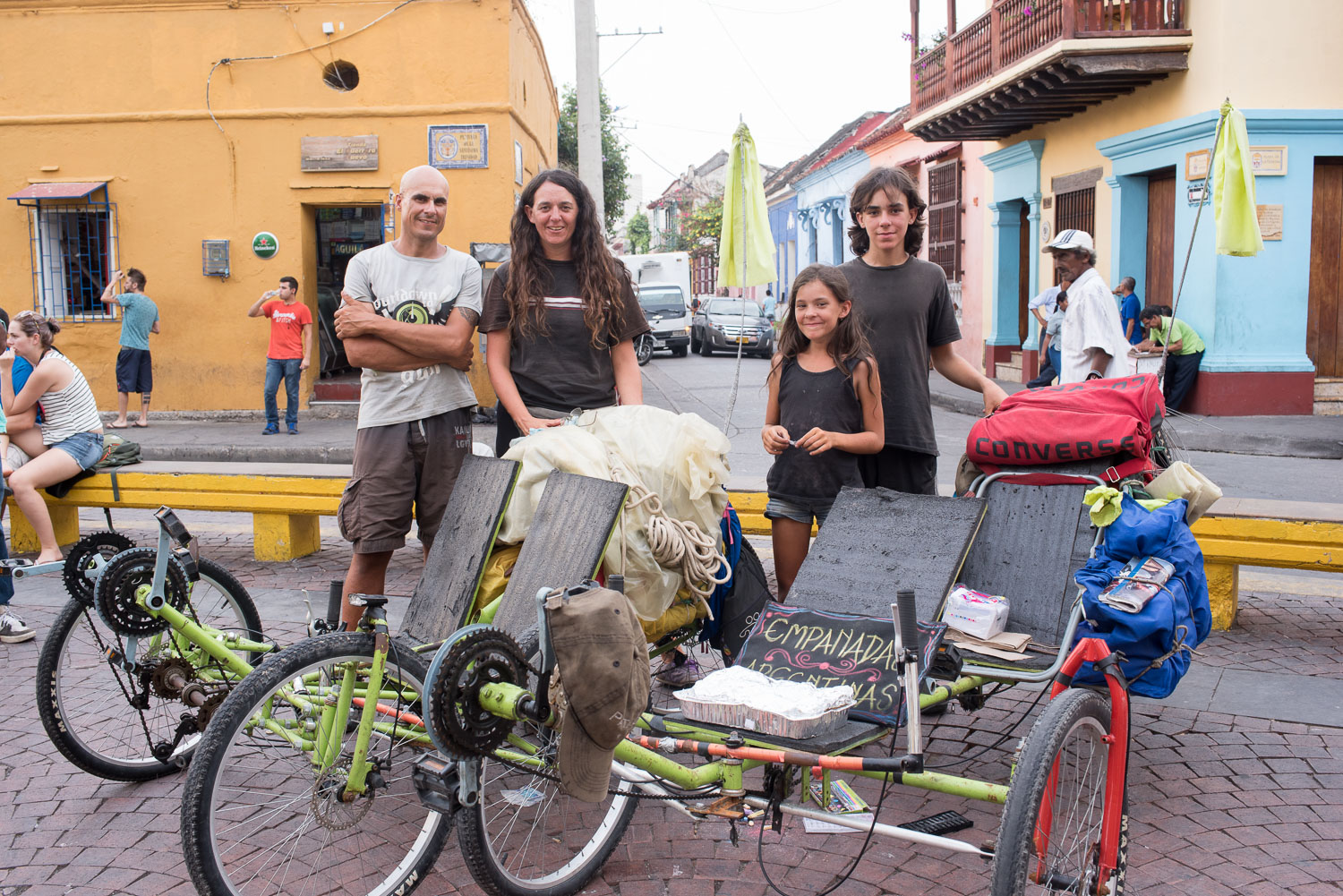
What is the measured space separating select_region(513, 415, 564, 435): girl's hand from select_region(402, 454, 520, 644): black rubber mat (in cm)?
20

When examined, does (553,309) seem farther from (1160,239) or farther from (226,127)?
(1160,239)

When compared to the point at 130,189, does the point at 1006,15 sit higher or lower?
higher

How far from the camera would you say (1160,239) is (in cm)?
1516

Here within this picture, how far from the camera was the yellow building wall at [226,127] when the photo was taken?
45.5 ft

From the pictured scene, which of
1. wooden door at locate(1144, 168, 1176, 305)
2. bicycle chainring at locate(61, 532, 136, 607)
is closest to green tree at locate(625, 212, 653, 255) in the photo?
wooden door at locate(1144, 168, 1176, 305)

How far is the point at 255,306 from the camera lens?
44.8 ft

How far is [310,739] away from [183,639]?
2.67 ft

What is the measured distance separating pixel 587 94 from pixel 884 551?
1185 cm

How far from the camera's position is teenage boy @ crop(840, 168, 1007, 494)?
4137mm

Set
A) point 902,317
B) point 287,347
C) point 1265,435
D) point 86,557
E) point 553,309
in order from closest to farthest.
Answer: point 86,557 → point 553,309 → point 902,317 → point 1265,435 → point 287,347

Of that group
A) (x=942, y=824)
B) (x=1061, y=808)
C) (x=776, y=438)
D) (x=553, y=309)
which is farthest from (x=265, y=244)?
(x=1061, y=808)

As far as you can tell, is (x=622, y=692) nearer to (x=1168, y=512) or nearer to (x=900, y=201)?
(x=1168, y=512)

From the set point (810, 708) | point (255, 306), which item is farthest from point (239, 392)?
point (810, 708)

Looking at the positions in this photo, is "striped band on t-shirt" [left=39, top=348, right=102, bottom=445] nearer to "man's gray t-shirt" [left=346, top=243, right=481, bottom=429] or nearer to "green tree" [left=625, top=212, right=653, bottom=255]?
"man's gray t-shirt" [left=346, top=243, right=481, bottom=429]
